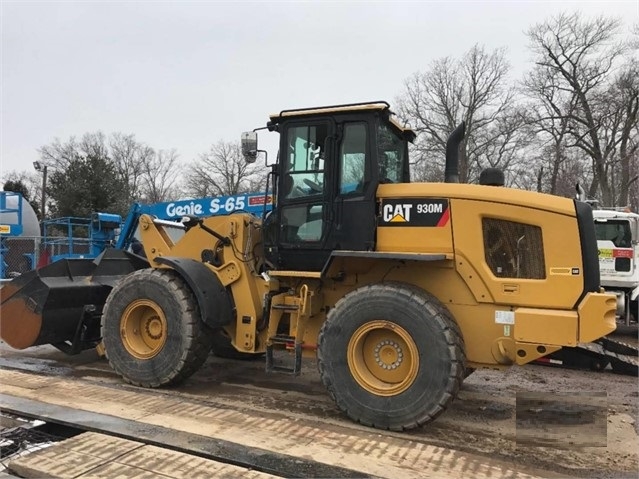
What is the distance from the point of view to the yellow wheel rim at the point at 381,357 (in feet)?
14.5

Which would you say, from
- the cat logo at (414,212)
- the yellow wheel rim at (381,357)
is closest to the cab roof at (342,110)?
the cat logo at (414,212)

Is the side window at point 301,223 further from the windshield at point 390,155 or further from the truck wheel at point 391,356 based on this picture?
the truck wheel at point 391,356

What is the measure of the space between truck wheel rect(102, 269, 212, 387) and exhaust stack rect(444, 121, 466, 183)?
114 inches

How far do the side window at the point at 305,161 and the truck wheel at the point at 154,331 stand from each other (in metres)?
1.53

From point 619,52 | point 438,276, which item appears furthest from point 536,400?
point 619,52

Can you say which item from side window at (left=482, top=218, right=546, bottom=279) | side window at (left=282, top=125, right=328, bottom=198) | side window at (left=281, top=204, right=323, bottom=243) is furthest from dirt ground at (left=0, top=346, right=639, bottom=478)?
side window at (left=282, top=125, right=328, bottom=198)

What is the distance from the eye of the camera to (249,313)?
547 centimetres

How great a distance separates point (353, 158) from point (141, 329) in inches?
115

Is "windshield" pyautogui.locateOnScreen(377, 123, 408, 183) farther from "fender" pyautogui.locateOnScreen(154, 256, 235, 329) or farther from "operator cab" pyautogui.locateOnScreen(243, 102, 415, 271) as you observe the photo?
"fender" pyautogui.locateOnScreen(154, 256, 235, 329)

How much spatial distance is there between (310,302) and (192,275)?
4.05ft

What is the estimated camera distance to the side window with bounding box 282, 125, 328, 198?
5199 mm

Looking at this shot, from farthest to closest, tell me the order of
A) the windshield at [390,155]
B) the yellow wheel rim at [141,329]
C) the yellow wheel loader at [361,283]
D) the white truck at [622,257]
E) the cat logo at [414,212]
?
the white truck at [622,257]
the yellow wheel rim at [141,329]
the windshield at [390,155]
the cat logo at [414,212]
the yellow wheel loader at [361,283]

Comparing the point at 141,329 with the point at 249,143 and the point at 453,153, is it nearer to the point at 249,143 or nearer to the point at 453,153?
the point at 249,143

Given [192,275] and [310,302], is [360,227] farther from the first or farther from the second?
[192,275]
